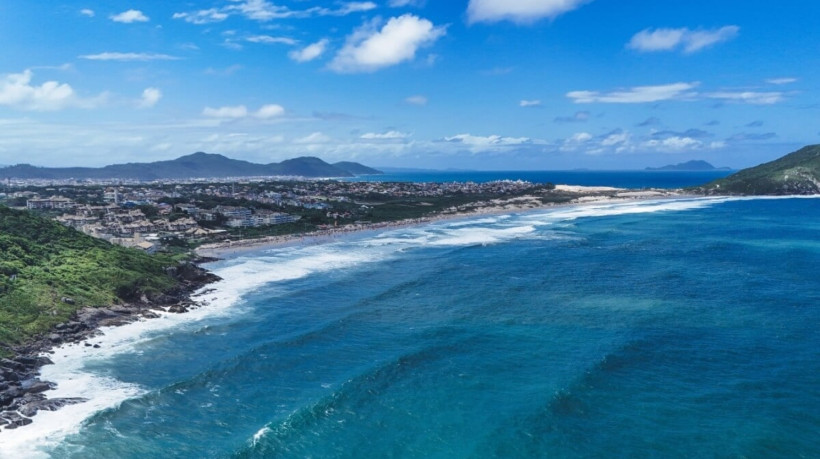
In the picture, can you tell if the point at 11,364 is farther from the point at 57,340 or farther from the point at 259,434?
the point at 259,434

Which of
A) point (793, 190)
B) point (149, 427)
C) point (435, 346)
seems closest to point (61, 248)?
point (149, 427)

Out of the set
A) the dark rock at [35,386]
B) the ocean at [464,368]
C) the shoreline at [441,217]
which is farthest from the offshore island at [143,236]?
the ocean at [464,368]

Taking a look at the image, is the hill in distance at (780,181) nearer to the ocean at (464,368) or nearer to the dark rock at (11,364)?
the ocean at (464,368)

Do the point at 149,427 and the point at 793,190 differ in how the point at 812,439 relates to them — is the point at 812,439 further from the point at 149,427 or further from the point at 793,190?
the point at 793,190

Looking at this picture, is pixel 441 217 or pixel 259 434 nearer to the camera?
pixel 259 434

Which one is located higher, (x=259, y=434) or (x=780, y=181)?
(x=780, y=181)

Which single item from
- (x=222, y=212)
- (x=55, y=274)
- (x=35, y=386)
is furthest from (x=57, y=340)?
(x=222, y=212)
